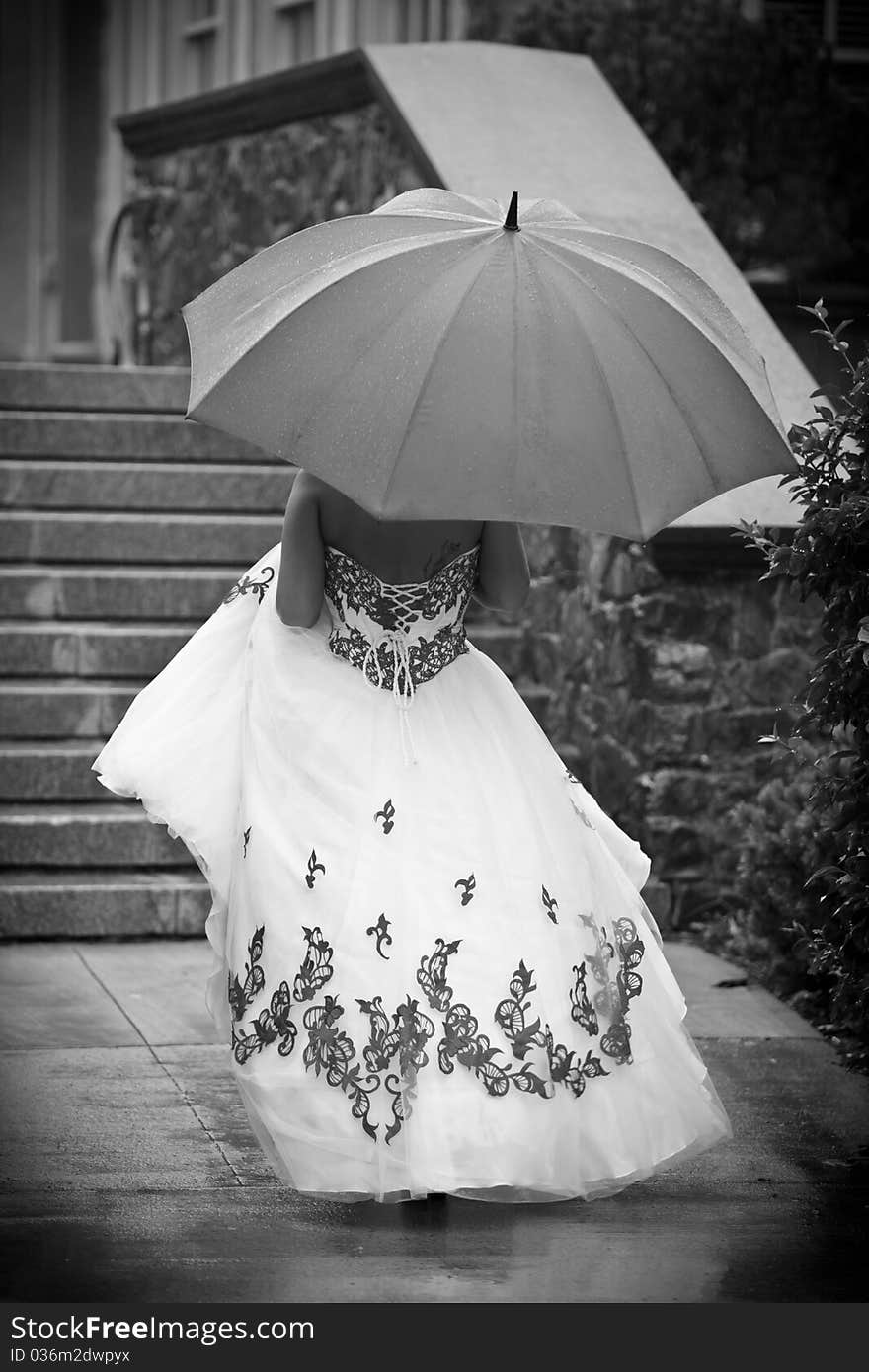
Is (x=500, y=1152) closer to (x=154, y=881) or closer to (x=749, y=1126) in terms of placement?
(x=749, y=1126)

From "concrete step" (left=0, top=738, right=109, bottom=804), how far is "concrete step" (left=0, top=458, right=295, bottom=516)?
1.57 meters

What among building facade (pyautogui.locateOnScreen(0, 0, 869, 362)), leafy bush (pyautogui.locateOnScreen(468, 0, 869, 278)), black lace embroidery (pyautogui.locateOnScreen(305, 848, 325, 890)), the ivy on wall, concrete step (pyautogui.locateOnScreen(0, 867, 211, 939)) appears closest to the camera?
black lace embroidery (pyautogui.locateOnScreen(305, 848, 325, 890))

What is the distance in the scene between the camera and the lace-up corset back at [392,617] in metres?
4.34

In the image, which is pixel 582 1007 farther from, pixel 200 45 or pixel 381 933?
pixel 200 45

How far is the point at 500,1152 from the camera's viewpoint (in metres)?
4.12

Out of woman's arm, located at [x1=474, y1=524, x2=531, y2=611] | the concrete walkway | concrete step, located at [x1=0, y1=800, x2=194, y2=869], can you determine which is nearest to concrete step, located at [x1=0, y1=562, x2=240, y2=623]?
concrete step, located at [x1=0, y1=800, x2=194, y2=869]

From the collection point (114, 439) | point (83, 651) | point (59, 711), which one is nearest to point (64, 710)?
point (59, 711)

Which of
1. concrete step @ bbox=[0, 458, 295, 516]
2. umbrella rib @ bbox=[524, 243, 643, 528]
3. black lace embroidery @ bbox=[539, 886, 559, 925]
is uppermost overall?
umbrella rib @ bbox=[524, 243, 643, 528]

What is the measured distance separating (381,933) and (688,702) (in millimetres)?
2889

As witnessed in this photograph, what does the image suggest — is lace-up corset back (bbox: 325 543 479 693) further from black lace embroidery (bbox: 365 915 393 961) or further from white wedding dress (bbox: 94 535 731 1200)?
black lace embroidery (bbox: 365 915 393 961)

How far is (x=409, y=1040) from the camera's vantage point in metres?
4.14

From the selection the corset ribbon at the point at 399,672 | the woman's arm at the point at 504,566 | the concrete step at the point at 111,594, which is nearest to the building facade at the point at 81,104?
the concrete step at the point at 111,594

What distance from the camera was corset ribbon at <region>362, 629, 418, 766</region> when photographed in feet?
14.3

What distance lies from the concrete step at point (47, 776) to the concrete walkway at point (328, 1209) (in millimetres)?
1415
